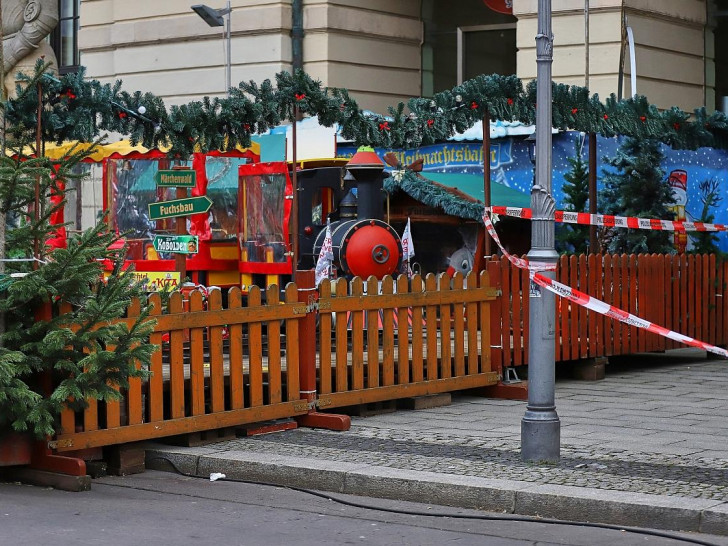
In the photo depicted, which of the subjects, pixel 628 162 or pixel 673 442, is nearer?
pixel 673 442

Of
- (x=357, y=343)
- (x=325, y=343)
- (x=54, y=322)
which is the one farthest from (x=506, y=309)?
(x=54, y=322)

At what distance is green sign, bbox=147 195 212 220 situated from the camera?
42.5 ft

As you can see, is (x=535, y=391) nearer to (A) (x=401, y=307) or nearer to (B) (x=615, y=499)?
(B) (x=615, y=499)

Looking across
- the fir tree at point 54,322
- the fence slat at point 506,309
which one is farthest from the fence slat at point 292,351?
the fence slat at point 506,309

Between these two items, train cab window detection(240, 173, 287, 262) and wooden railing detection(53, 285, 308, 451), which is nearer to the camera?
wooden railing detection(53, 285, 308, 451)

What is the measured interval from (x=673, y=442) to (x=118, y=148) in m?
10.9

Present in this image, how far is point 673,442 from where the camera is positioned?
9406mm

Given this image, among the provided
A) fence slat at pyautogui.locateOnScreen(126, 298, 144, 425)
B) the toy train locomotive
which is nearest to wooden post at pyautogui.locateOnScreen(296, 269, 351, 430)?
fence slat at pyautogui.locateOnScreen(126, 298, 144, 425)

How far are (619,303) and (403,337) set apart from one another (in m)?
3.70

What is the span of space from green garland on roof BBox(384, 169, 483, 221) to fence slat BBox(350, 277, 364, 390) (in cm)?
564

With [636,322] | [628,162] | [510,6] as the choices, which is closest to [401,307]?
[636,322]

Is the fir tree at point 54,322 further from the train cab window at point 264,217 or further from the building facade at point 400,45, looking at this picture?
the building facade at point 400,45

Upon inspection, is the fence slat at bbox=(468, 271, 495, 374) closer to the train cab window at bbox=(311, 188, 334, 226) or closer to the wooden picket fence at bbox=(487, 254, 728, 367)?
the wooden picket fence at bbox=(487, 254, 728, 367)

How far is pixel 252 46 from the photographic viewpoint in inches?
842
